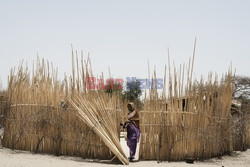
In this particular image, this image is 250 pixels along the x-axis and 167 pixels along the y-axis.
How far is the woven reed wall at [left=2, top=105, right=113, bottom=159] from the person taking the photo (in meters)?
7.33

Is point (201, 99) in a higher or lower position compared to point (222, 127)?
higher

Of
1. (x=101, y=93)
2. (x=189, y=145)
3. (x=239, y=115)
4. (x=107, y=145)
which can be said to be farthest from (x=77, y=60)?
(x=239, y=115)

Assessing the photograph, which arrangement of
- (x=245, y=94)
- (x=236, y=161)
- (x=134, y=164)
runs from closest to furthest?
(x=134, y=164), (x=236, y=161), (x=245, y=94)

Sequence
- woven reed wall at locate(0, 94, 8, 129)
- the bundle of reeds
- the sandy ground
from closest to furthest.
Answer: the sandy ground
the bundle of reeds
woven reed wall at locate(0, 94, 8, 129)

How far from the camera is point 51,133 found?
779 centimetres

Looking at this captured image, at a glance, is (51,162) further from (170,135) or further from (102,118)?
(170,135)

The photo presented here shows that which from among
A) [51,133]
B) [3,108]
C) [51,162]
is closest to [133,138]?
[51,162]

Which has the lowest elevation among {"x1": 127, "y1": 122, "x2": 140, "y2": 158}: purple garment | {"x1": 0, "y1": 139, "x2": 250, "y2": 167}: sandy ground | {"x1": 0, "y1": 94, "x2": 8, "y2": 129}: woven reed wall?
{"x1": 0, "y1": 139, "x2": 250, "y2": 167}: sandy ground

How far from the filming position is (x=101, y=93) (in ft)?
24.6

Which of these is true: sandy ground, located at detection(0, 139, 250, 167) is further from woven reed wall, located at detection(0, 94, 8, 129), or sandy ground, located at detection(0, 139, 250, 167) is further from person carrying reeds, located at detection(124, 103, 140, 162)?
woven reed wall, located at detection(0, 94, 8, 129)

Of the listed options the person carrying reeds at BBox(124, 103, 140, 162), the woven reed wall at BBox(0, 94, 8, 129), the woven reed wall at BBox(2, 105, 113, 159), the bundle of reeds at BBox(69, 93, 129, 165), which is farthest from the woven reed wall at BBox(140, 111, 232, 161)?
the woven reed wall at BBox(0, 94, 8, 129)

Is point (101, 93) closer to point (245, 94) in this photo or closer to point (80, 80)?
point (80, 80)

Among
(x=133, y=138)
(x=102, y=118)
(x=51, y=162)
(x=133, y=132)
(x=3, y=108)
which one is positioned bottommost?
(x=51, y=162)

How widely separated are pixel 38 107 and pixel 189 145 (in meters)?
3.82
